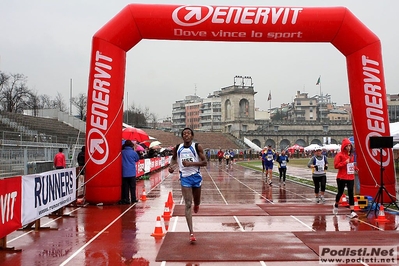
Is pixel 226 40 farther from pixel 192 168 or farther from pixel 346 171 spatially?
pixel 192 168

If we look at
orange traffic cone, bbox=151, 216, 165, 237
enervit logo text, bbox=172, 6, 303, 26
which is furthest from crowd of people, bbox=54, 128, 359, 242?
enervit logo text, bbox=172, 6, 303, 26

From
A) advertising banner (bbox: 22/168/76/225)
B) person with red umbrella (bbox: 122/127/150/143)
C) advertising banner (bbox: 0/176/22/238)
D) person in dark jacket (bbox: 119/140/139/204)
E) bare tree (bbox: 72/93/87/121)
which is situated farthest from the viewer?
bare tree (bbox: 72/93/87/121)

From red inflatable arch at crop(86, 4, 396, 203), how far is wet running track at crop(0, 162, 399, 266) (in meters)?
1.61

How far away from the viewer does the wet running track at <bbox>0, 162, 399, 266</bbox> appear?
7.29 m

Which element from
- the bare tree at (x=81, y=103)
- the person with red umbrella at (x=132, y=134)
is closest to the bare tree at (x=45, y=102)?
the bare tree at (x=81, y=103)

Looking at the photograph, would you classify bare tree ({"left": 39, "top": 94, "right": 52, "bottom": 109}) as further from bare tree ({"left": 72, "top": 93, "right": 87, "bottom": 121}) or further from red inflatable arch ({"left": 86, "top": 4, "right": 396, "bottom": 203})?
red inflatable arch ({"left": 86, "top": 4, "right": 396, "bottom": 203})

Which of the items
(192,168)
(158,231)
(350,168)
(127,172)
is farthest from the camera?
(127,172)

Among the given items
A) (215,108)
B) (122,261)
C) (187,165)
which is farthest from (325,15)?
(215,108)

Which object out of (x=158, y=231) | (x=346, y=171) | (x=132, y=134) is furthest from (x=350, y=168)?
(x=132, y=134)

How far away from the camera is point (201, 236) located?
29.3 feet

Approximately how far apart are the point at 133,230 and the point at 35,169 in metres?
8.61

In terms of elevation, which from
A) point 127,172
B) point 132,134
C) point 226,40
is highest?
point 226,40

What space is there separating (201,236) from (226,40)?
713cm

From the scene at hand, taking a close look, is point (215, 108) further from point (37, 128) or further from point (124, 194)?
point (124, 194)
